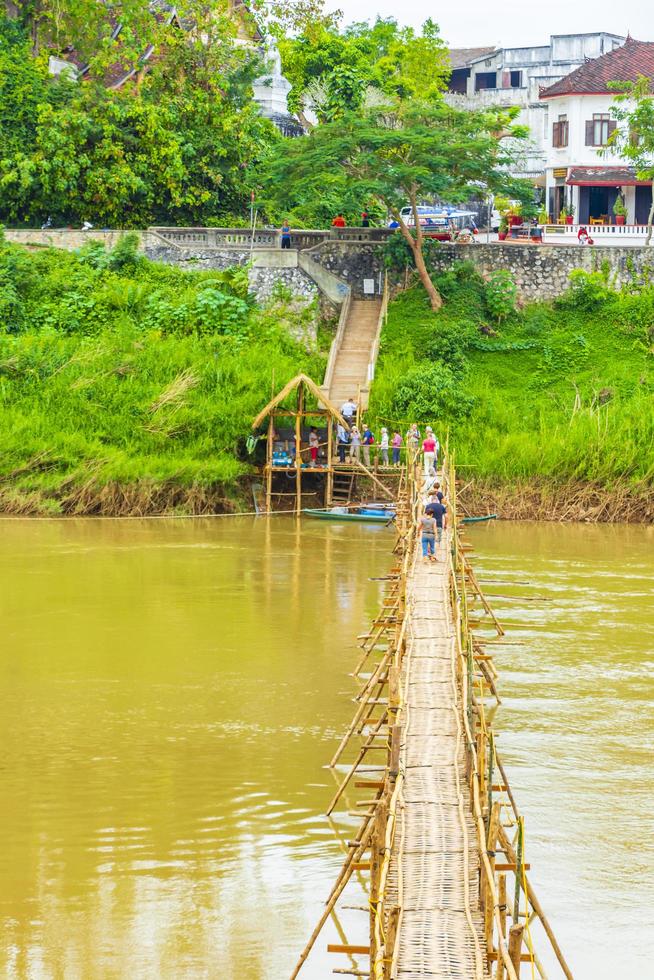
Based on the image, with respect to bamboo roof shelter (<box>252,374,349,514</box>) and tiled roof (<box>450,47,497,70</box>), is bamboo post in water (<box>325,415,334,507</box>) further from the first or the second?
tiled roof (<box>450,47,497,70</box>)

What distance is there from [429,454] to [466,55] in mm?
39162

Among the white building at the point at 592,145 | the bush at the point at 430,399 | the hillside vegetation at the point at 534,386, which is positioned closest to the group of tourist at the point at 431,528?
the hillside vegetation at the point at 534,386

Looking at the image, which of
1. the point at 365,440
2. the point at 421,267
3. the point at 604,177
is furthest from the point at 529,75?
the point at 365,440

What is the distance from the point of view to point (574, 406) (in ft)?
105

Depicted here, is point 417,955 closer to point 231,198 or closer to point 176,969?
point 176,969

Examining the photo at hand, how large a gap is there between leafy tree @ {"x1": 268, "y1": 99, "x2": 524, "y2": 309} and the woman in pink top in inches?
336

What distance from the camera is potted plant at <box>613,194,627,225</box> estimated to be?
40.7 m

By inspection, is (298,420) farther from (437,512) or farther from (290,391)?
(437,512)

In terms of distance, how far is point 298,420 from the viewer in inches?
1196

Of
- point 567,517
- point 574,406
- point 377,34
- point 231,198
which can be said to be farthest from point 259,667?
point 377,34

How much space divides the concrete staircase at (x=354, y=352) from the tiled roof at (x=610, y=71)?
41.6 ft

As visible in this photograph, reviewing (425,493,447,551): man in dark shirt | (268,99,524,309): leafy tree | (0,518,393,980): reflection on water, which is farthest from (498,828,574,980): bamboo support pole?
(268,99,524,309): leafy tree

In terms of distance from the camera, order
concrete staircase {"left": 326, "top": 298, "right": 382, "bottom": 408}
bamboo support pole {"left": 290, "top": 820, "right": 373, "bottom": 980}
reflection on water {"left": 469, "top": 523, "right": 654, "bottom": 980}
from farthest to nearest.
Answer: concrete staircase {"left": 326, "top": 298, "right": 382, "bottom": 408} → reflection on water {"left": 469, "top": 523, "right": 654, "bottom": 980} → bamboo support pole {"left": 290, "top": 820, "right": 373, "bottom": 980}

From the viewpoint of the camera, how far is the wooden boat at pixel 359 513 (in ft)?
94.5
